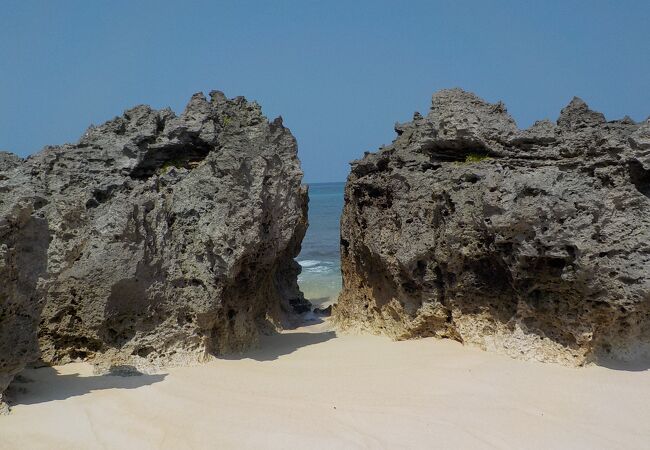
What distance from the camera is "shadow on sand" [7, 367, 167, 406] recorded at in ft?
17.2

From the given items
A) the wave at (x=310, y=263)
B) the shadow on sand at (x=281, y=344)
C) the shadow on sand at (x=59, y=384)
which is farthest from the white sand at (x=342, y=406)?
the wave at (x=310, y=263)

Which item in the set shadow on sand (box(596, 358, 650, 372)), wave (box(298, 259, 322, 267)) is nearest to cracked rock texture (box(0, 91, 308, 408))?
shadow on sand (box(596, 358, 650, 372))

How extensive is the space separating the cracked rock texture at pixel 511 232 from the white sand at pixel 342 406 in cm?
50

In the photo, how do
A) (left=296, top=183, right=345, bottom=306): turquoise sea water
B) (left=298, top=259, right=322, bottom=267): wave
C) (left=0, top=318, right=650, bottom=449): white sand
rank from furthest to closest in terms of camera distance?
(left=298, top=259, right=322, bottom=267): wave → (left=296, top=183, right=345, bottom=306): turquoise sea water → (left=0, top=318, right=650, bottom=449): white sand

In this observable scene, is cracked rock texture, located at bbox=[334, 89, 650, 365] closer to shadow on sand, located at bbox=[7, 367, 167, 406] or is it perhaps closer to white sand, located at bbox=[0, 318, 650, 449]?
white sand, located at bbox=[0, 318, 650, 449]

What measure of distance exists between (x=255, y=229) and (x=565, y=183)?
352 cm

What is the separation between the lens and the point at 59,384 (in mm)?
5719

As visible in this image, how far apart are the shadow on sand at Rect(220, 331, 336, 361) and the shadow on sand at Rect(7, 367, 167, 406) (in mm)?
1357

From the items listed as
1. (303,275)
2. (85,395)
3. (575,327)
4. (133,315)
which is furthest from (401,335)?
(303,275)

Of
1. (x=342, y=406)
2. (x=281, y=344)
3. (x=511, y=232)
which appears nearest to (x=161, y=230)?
(x=281, y=344)

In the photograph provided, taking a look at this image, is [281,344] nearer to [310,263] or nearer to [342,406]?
[342,406]

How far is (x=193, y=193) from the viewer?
7.21 m

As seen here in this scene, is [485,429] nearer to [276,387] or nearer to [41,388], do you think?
[276,387]

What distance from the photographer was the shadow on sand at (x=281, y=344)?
7301mm
